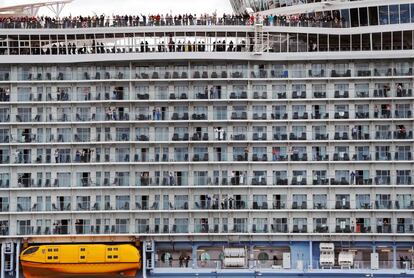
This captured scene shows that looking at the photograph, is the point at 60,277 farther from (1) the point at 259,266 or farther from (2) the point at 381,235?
(2) the point at 381,235

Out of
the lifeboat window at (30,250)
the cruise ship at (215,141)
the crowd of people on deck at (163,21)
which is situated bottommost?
the lifeboat window at (30,250)

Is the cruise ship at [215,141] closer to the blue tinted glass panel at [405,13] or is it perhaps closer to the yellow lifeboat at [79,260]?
the blue tinted glass panel at [405,13]

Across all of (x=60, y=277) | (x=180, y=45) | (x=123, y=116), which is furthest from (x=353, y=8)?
(x=60, y=277)

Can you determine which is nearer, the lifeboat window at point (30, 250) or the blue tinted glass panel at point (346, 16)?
the lifeboat window at point (30, 250)

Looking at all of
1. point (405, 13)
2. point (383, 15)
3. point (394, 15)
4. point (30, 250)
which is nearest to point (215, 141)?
point (30, 250)

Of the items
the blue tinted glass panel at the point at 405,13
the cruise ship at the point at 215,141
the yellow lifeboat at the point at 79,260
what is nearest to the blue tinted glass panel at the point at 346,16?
the cruise ship at the point at 215,141

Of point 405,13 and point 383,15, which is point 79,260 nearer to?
point 383,15
